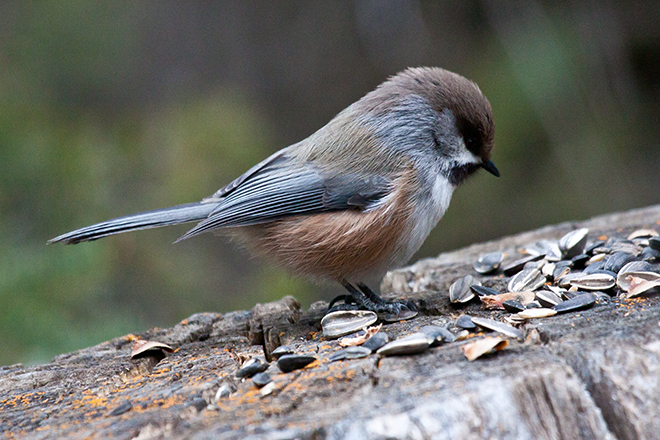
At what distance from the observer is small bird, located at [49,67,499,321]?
2.12 m

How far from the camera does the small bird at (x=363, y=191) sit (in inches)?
83.7

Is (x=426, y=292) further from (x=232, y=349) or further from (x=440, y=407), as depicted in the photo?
(x=440, y=407)

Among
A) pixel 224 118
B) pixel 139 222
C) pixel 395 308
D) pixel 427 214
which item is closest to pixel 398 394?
pixel 395 308

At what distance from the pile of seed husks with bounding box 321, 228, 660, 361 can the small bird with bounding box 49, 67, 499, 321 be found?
27 centimetres

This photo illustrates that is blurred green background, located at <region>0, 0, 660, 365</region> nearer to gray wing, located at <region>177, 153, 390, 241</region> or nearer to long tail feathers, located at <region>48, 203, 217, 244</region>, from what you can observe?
gray wing, located at <region>177, 153, 390, 241</region>

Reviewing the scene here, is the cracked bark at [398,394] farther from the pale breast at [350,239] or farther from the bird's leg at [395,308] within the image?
the pale breast at [350,239]

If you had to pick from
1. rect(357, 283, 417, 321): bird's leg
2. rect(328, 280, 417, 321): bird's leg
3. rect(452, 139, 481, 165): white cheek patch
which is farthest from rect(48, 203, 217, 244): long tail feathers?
rect(452, 139, 481, 165): white cheek patch

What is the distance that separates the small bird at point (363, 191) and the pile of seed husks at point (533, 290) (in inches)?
A: 10.5

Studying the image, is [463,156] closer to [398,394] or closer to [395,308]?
[395,308]

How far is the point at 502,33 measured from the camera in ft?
12.2

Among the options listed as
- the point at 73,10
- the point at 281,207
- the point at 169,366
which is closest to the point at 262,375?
the point at 169,366

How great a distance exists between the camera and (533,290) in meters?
2.04

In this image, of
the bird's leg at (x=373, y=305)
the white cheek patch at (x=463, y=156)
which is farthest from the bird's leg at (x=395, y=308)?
the white cheek patch at (x=463, y=156)

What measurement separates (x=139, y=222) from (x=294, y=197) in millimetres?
575
